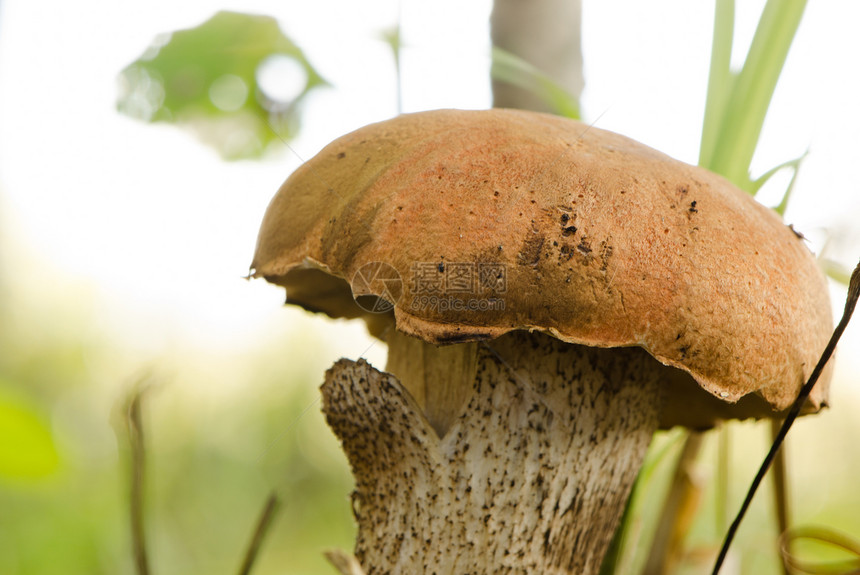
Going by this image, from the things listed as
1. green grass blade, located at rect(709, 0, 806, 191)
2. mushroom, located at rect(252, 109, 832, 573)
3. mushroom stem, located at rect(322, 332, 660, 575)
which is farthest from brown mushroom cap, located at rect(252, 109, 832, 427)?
green grass blade, located at rect(709, 0, 806, 191)

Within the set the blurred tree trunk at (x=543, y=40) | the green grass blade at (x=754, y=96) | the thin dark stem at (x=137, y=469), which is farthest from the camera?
the blurred tree trunk at (x=543, y=40)

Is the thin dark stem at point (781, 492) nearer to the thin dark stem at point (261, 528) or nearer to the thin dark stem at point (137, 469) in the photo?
the thin dark stem at point (261, 528)

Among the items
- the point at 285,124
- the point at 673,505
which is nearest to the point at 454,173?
the point at 673,505

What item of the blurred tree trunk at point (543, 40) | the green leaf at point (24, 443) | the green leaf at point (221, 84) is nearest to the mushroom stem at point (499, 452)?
the green leaf at point (24, 443)

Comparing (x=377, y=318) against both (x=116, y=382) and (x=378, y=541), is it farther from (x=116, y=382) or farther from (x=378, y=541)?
(x=116, y=382)

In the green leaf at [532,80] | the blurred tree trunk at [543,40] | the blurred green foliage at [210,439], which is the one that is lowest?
the blurred green foliage at [210,439]

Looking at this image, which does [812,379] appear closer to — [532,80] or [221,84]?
[532,80]

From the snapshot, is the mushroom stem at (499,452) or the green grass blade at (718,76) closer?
the mushroom stem at (499,452)
